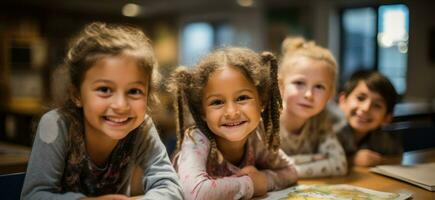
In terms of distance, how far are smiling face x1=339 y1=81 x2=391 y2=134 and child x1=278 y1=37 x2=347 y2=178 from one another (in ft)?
0.54

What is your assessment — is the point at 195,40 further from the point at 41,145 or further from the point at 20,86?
the point at 41,145

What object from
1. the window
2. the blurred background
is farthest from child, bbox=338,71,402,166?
the window

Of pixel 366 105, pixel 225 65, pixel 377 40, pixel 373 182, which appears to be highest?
pixel 377 40

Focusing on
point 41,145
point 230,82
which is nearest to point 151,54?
point 230,82

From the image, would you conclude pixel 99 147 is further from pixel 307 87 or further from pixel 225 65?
pixel 307 87

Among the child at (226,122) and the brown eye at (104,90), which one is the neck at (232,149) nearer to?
the child at (226,122)

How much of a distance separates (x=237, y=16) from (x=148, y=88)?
7077 millimetres

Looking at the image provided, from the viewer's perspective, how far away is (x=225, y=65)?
113cm

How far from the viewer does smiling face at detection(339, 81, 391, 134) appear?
5.49 feet

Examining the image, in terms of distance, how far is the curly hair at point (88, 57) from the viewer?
0.97 meters

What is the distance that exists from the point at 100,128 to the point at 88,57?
173 millimetres

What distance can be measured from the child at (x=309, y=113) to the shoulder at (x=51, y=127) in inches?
29.2

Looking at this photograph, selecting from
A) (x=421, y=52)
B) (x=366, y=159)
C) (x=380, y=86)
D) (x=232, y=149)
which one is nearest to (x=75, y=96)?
(x=232, y=149)

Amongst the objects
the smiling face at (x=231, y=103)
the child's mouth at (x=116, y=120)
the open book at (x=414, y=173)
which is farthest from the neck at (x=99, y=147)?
the open book at (x=414, y=173)
